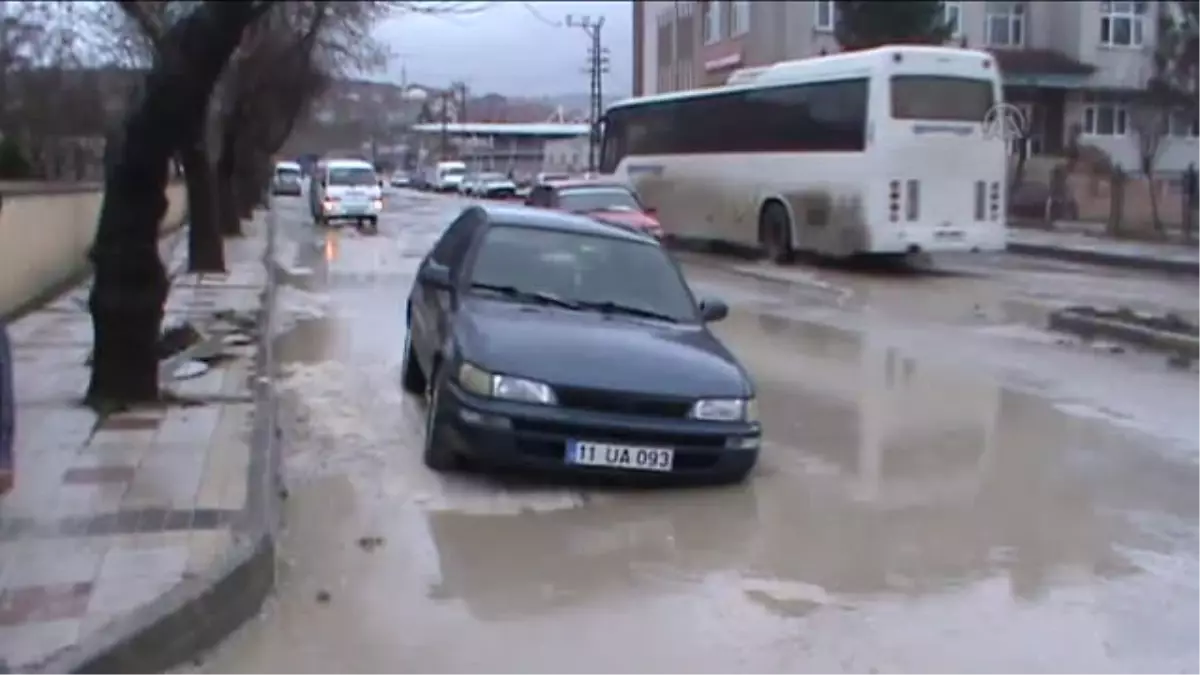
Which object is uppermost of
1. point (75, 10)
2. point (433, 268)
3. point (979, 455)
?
point (75, 10)

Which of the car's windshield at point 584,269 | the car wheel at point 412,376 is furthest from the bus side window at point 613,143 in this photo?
the car's windshield at point 584,269

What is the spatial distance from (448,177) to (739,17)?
36.5m

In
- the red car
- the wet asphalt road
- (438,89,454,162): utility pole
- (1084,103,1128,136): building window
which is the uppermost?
(438,89,454,162): utility pole

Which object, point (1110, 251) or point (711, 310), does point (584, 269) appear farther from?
point (1110, 251)

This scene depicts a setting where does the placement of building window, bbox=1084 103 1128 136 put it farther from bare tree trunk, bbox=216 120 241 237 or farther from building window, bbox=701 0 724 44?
bare tree trunk, bbox=216 120 241 237

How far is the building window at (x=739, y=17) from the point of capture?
207ft

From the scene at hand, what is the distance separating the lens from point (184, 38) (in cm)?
1020

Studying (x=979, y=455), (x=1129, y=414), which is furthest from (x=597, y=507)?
(x=1129, y=414)

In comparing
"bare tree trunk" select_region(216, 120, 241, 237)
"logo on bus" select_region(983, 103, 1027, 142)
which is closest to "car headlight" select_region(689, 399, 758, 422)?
"logo on bus" select_region(983, 103, 1027, 142)

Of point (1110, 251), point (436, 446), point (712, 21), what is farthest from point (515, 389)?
point (712, 21)

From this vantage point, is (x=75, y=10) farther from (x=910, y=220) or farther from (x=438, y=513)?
(x=438, y=513)

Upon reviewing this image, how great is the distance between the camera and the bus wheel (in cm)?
3042

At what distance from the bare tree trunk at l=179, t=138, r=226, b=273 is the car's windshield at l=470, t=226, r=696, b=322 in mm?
13855

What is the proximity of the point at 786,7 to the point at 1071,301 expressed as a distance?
4030cm
